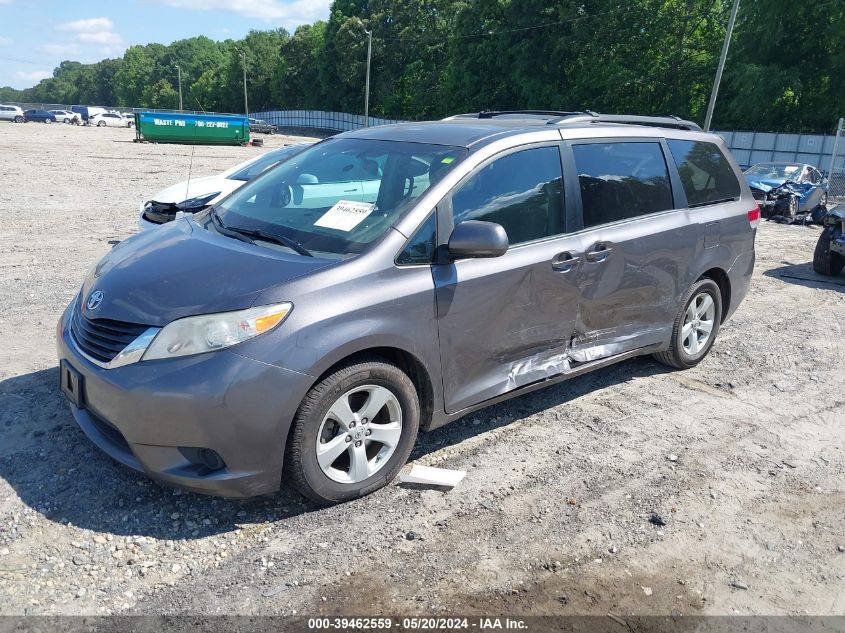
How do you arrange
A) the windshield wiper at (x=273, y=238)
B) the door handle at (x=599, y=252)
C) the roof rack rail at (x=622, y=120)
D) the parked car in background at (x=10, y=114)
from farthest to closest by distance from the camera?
the parked car in background at (x=10, y=114)
the roof rack rail at (x=622, y=120)
the door handle at (x=599, y=252)
the windshield wiper at (x=273, y=238)

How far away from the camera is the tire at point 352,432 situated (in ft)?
10.8

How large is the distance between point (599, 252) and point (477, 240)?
1.22m

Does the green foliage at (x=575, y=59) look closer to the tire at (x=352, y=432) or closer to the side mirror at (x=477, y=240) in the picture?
the side mirror at (x=477, y=240)

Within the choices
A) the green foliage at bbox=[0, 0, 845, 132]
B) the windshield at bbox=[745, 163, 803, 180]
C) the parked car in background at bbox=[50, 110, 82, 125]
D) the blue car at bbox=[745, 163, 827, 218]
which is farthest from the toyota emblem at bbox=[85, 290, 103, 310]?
the parked car in background at bbox=[50, 110, 82, 125]

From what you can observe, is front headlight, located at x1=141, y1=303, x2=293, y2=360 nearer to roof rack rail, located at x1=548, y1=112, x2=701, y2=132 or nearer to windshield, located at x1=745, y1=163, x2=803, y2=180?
roof rack rail, located at x1=548, y1=112, x2=701, y2=132

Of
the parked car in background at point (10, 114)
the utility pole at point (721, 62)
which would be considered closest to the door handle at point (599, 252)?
the utility pole at point (721, 62)

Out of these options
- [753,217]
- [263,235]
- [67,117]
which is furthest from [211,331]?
[67,117]

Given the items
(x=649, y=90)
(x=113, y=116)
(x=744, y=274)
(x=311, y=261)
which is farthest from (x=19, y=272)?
(x=113, y=116)

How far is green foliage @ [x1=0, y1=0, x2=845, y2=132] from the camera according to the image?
1581 inches

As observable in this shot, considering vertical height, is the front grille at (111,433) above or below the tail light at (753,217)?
below

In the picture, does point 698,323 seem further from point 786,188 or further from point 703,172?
point 786,188

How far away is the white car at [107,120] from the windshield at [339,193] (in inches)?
2662

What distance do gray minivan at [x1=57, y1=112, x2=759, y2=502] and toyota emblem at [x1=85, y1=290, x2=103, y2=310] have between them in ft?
0.05

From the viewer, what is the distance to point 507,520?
Answer: 3.54 metres
